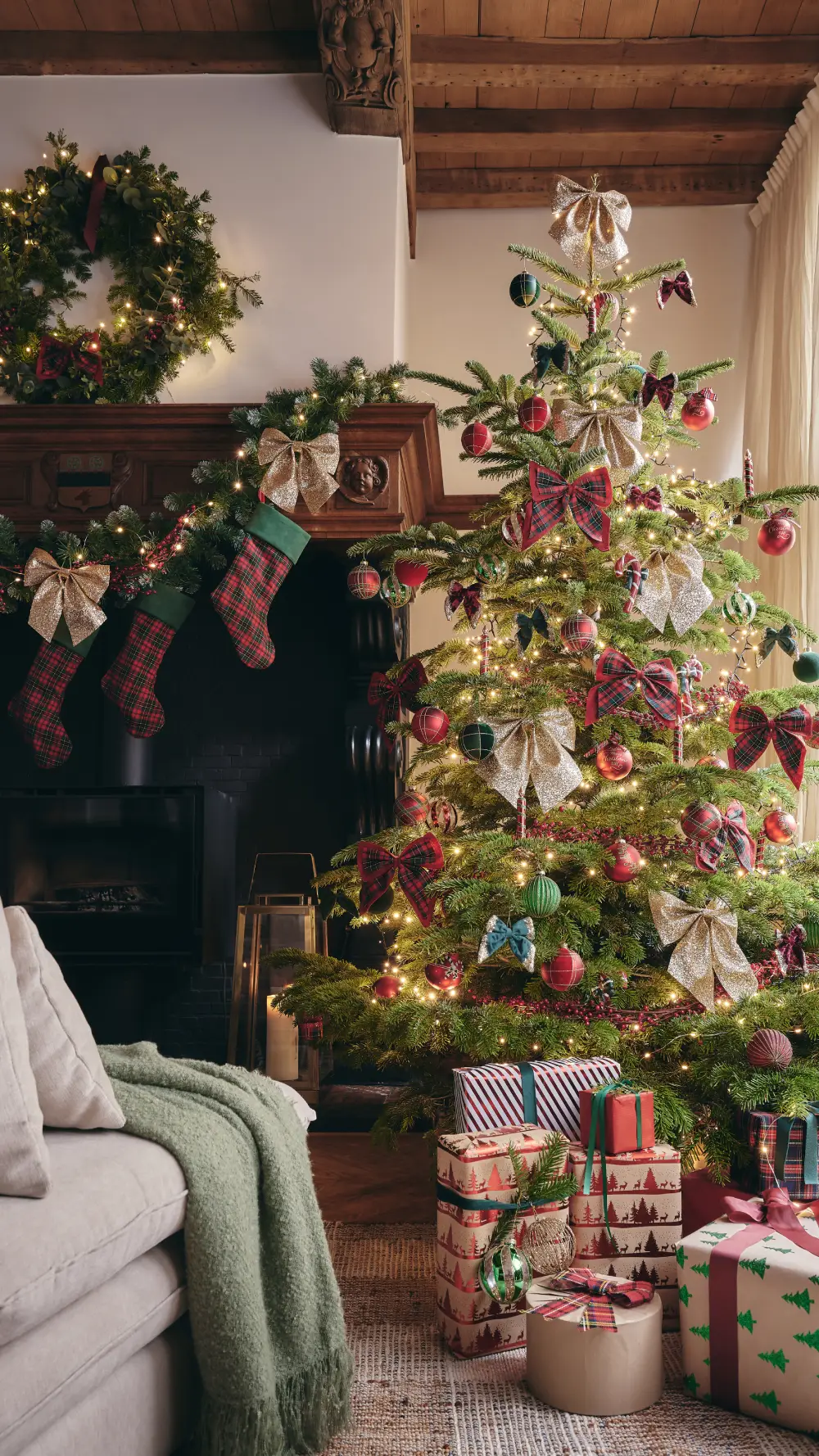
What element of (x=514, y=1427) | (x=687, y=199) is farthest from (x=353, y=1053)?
(x=687, y=199)

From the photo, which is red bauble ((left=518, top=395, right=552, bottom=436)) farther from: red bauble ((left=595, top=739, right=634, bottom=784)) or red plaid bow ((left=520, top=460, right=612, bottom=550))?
red bauble ((left=595, top=739, right=634, bottom=784))

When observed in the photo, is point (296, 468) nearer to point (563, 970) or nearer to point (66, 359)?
point (66, 359)

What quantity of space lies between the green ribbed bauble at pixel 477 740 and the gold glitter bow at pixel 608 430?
26.8 inches

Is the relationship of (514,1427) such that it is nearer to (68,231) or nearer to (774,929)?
(774,929)

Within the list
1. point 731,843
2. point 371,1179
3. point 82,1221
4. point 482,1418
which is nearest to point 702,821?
point 731,843

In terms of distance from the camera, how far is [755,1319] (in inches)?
59.6

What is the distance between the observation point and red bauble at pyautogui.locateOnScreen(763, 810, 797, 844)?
7.57 feet

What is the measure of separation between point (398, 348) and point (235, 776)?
1457 mm

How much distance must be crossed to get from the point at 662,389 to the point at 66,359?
5.67 ft

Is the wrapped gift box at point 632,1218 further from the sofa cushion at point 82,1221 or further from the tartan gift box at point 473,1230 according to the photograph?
the sofa cushion at point 82,1221

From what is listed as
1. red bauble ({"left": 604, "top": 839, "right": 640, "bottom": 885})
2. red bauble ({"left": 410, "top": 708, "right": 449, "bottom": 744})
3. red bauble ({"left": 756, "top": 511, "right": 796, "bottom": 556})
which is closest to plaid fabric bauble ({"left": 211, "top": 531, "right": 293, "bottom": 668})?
red bauble ({"left": 410, "top": 708, "right": 449, "bottom": 744})

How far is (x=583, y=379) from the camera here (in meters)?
2.47

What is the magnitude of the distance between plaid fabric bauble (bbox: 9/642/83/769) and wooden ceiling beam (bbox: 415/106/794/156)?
2.26 m

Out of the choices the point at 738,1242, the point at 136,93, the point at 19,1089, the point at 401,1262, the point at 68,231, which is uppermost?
the point at 136,93
